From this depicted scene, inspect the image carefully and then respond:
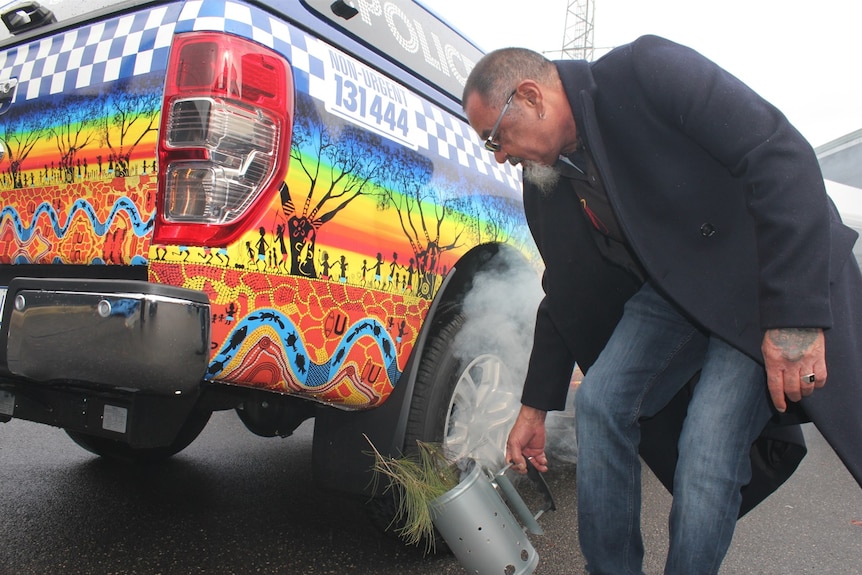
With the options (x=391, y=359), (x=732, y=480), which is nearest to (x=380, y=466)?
(x=391, y=359)

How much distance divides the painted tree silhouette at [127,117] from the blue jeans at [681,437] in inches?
47.2

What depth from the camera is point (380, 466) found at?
1.81m

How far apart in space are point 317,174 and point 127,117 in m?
0.44

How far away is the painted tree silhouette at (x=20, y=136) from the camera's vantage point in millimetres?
1712

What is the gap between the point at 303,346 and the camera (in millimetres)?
1570

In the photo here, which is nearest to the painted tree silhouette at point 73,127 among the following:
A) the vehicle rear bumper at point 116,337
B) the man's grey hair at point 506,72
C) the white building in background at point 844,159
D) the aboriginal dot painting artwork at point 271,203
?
the aboriginal dot painting artwork at point 271,203

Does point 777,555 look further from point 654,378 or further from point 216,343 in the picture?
point 216,343

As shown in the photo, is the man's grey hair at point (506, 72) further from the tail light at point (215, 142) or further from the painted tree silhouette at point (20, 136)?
the painted tree silhouette at point (20, 136)

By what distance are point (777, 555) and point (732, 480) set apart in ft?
3.90

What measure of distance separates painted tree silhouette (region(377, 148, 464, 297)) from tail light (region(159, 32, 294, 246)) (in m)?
0.40

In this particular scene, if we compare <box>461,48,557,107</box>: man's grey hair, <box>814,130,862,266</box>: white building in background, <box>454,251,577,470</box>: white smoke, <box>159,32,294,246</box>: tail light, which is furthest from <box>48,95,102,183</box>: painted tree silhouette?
<box>814,130,862,266</box>: white building in background

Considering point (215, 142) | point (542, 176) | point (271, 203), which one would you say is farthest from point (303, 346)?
point (542, 176)

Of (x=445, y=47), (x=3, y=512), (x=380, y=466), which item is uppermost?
(x=445, y=47)

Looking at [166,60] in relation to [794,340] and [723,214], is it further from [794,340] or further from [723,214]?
[794,340]
